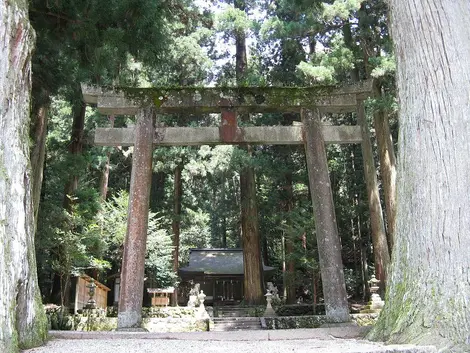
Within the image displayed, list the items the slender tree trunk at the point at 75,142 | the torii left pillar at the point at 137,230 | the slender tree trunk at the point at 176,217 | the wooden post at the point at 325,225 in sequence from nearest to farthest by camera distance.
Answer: the torii left pillar at the point at 137,230 → the wooden post at the point at 325,225 → the slender tree trunk at the point at 75,142 → the slender tree trunk at the point at 176,217

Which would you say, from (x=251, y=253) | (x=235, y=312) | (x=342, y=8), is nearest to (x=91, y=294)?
(x=235, y=312)

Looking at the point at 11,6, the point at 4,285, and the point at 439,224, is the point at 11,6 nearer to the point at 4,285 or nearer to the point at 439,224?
the point at 4,285

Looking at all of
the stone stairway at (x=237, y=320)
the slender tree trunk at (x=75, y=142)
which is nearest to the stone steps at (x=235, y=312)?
the stone stairway at (x=237, y=320)

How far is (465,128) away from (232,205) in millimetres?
19852

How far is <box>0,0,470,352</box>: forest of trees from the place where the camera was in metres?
3.37

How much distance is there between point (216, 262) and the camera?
22.1 metres

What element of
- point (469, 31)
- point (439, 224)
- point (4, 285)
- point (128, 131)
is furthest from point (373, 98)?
point (4, 285)

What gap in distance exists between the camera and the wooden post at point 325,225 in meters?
5.98

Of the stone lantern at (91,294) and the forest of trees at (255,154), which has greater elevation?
the forest of trees at (255,154)

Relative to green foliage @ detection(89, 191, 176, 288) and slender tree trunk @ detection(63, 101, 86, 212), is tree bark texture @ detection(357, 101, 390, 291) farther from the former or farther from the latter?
slender tree trunk @ detection(63, 101, 86, 212)

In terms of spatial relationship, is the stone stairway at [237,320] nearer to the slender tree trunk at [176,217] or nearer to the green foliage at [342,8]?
the slender tree trunk at [176,217]

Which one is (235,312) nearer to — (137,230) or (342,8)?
(137,230)

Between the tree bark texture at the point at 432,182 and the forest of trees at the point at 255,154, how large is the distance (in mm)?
11

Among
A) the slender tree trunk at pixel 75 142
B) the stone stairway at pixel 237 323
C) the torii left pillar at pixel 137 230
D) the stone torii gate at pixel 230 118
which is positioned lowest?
the stone stairway at pixel 237 323
